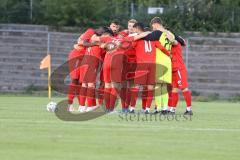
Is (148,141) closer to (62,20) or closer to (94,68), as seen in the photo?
(94,68)

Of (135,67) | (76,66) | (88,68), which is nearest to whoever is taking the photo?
(135,67)

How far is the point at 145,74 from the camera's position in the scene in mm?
22203

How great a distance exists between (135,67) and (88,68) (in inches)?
48.6

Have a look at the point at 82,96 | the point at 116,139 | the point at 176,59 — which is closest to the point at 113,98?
the point at 82,96

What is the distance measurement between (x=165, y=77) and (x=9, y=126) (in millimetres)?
6015

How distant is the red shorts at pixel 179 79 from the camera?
2198cm

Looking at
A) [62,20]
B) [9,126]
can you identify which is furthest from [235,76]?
[9,126]

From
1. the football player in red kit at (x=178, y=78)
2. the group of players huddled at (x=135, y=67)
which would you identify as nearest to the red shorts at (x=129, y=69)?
the group of players huddled at (x=135, y=67)

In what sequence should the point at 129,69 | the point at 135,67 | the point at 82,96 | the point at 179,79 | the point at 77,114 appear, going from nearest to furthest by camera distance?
the point at 77,114 → the point at 179,79 → the point at 135,67 → the point at 129,69 → the point at 82,96

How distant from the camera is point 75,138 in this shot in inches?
583

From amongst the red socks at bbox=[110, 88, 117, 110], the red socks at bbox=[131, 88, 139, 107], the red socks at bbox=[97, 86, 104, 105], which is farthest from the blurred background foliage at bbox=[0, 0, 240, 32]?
the red socks at bbox=[110, 88, 117, 110]

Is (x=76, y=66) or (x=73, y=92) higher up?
(x=76, y=66)

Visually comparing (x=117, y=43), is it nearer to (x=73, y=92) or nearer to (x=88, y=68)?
(x=88, y=68)

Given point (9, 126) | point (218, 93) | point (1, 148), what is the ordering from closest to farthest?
point (1, 148) < point (9, 126) < point (218, 93)
